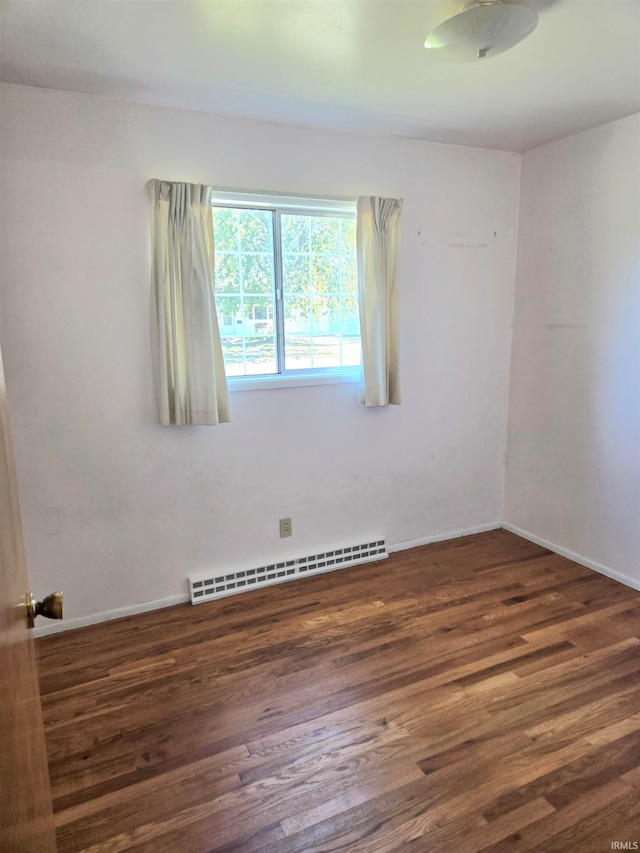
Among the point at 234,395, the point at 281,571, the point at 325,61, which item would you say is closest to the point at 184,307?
the point at 234,395

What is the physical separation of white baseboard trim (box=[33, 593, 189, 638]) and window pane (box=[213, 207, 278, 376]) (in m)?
1.24

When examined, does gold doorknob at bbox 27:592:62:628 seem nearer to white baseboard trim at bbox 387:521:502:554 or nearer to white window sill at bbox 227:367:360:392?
white window sill at bbox 227:367:360:392

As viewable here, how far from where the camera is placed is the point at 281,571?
9.61ft

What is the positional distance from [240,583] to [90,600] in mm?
759

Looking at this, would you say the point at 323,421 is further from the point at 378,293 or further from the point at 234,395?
the point at 378,293

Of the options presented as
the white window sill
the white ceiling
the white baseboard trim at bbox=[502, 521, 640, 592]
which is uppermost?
the white ceiling

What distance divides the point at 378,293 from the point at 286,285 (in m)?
0.51

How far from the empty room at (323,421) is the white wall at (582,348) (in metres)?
0.02

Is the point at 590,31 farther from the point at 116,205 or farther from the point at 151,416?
the point at 151,416

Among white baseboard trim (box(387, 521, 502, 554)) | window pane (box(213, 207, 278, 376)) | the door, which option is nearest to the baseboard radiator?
white baseboard trim (box(387, 521, 502, 554))

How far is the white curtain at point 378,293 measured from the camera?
9.07 ft

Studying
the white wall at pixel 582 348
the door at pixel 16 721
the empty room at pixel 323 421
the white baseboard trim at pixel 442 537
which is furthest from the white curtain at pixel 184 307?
the white wall at pixel 582 348

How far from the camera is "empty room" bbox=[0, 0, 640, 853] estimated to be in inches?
63.6

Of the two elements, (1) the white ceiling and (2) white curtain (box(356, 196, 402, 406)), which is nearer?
(1) the white ceiling
